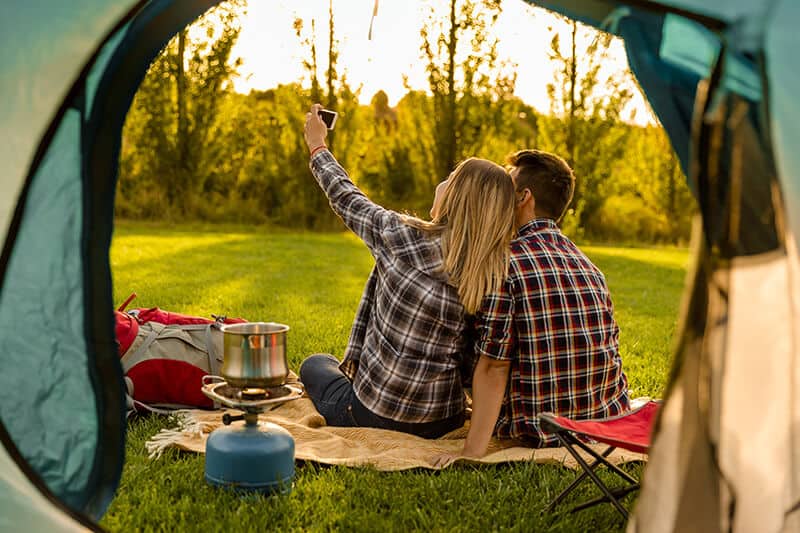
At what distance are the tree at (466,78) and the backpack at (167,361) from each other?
11421 mm

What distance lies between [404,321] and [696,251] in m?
1.60

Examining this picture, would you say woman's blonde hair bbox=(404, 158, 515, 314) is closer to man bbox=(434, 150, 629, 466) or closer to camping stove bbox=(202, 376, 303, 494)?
man bbox=(434, 150, 629, 466)

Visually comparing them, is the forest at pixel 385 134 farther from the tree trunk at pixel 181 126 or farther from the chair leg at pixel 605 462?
the chair leg at pixel 605 462

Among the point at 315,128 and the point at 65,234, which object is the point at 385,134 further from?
the point at 65,234

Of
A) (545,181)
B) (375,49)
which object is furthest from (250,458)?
(375,49)

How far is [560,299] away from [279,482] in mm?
1273

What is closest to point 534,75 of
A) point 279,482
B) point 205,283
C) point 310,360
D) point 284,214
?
point 284,214

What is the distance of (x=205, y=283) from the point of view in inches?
334

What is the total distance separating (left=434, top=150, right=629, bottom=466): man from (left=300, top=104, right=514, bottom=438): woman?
5.4 inches

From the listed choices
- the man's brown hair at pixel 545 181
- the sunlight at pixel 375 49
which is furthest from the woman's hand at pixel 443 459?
the sunlight at pixel 375 49

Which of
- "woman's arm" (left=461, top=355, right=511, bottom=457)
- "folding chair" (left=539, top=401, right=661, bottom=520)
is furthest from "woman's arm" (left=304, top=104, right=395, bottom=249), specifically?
"folding chair" (left=539, top=401, right=661, bottom=520)

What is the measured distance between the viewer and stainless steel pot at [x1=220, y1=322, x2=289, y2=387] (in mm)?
2693

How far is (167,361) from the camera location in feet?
12.6

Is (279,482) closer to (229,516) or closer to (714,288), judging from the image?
(229,516)
